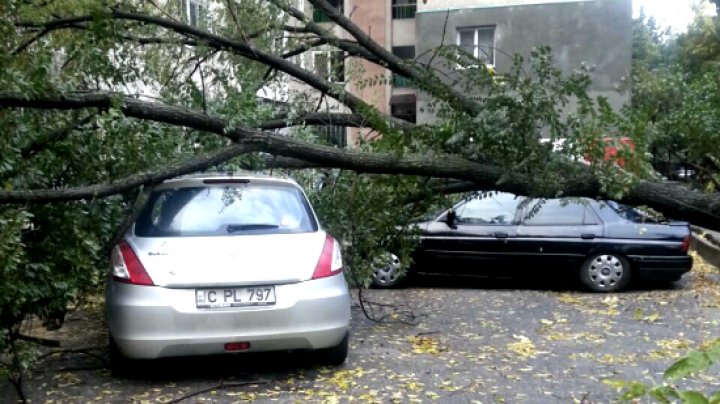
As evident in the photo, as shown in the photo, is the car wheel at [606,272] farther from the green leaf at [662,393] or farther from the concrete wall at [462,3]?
the concrete wall at [462,3]

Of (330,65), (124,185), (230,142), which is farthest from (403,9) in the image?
(124,185)

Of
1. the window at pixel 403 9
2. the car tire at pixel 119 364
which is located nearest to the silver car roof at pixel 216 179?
the car tire at pixel 119 364

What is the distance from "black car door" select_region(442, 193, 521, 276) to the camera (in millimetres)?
10125

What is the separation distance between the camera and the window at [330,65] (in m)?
8.72

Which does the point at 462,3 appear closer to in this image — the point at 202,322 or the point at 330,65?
the point at 330,65

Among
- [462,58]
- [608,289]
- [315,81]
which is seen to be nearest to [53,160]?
[315,81]

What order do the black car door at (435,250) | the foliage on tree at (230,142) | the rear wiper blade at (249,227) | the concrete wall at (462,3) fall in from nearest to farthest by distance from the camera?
the foliage on tree at (230,142)
the rear wiper blade at (249,227)
the black car door at (435,250)
the concrete wall at (462,3)

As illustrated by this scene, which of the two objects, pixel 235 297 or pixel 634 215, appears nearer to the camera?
pixel 235 297

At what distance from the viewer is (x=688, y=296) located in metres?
9.80

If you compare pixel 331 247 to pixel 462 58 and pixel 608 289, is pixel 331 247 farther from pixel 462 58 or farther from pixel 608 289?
pixel 608 289

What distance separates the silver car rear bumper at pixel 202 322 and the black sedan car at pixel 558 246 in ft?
14.8

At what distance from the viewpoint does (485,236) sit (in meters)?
10.2

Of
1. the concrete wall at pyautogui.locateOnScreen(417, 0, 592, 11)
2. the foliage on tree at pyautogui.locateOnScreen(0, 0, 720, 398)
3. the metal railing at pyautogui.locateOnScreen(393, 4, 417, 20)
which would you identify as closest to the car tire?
the foliage on tree at pyautogui.locateOnScreen(0, 0, 720, 398)

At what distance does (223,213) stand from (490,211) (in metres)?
5.31
